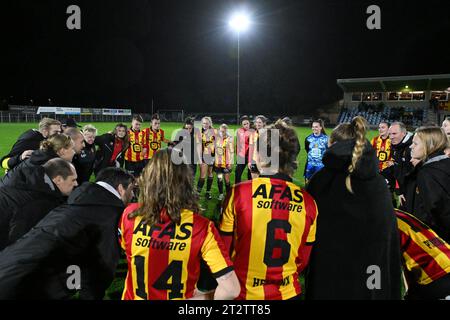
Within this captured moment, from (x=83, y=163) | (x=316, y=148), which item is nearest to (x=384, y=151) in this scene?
(x=316, y=148)

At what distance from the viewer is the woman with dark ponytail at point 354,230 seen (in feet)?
7.23

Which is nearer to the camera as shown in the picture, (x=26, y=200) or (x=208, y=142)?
(x=26, y=200)

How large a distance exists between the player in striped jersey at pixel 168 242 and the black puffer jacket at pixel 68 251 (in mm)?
469

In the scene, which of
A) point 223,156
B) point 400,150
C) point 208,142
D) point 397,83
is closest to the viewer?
point 400,150

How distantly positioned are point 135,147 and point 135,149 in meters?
0.05

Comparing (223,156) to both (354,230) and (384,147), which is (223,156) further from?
(354,230)

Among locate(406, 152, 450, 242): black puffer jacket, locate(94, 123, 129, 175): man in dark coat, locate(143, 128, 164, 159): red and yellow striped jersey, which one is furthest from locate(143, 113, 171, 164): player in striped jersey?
locate(406, 152, 450, 242): black puffer jacket

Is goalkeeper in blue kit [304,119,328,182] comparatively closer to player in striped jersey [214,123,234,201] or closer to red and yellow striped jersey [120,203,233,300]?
player in striped jersey [214,123,234,201]

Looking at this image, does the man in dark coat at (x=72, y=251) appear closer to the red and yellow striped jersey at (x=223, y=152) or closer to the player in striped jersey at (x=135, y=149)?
A: the red and yellow striped jersey at (x=223, y=152)

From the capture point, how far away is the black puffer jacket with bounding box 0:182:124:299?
2293 millimetres

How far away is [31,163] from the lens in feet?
11.6

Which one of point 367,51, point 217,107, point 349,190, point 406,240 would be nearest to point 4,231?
point 349,190

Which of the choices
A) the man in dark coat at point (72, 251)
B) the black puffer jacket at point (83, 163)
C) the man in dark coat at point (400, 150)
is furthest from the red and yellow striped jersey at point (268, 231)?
the black puffer jacket at point (83, 163)
